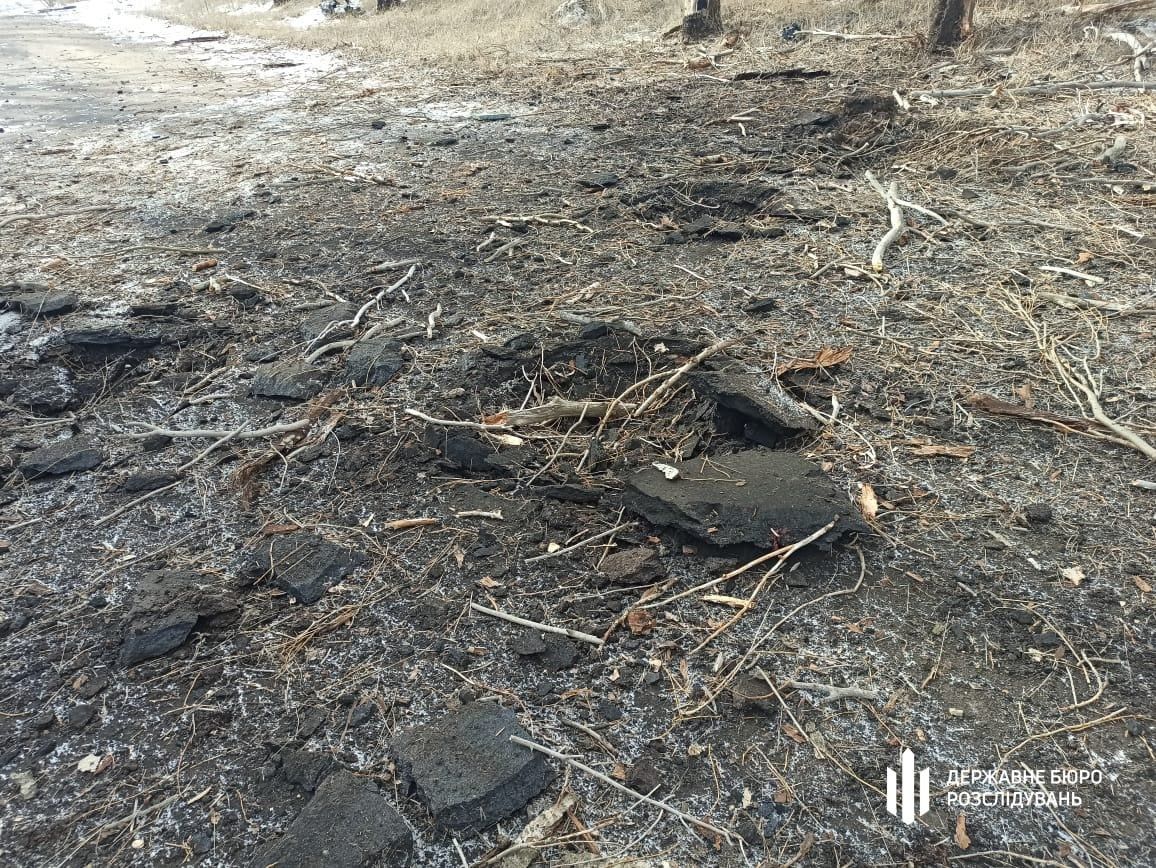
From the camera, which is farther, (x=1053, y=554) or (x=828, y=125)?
(x=828, y=125)

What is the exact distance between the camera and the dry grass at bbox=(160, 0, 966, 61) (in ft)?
30.2

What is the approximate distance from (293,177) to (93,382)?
10.4 ft

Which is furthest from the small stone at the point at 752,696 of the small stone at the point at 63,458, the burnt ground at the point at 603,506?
the small stone at the point at 63,458

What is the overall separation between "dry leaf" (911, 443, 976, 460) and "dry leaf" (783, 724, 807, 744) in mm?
1339

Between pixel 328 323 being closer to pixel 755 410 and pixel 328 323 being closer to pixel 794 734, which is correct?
pixel 755 410

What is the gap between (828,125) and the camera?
6.30 metres

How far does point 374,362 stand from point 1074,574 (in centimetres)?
288

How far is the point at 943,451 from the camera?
9.64ft

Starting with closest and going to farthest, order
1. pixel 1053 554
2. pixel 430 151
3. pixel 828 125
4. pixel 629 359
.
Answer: pixel 1053 554, pixel 629 359, pixel 828 125, pixel 430 151

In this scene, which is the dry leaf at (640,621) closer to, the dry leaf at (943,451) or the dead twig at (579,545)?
the dead twig at (579,545)

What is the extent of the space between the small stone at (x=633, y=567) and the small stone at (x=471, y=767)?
593mm

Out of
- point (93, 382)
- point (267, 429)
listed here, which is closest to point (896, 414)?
point (267, 429)

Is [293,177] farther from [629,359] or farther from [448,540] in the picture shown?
[448,540]

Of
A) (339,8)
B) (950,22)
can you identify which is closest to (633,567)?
(950,22)
